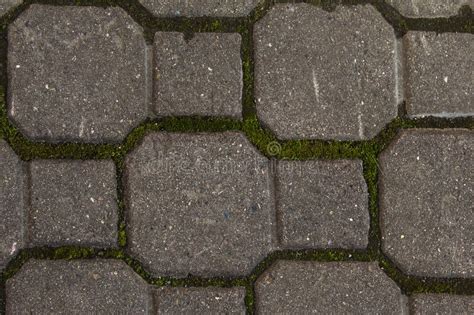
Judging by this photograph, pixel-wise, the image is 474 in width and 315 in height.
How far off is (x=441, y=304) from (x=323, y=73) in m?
0.74

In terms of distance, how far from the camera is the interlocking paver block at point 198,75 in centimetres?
180

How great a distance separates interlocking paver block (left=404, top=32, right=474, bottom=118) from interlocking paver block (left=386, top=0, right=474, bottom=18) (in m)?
0.06

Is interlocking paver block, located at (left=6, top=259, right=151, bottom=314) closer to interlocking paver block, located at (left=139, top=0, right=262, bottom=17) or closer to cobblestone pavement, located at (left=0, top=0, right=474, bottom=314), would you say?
cobblestone pavement, located at (left=0, top=0, right=474, bottom=314)

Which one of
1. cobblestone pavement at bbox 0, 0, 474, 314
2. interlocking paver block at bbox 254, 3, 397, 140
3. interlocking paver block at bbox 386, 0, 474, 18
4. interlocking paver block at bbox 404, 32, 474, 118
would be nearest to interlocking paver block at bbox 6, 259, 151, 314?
cobblestone pavement at bbox 0, 0, 474, 314

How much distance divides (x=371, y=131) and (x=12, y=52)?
40.9 inches

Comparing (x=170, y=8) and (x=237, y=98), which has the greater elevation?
(x=170, y=8)

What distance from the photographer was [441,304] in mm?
1829

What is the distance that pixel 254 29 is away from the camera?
1.84 meters

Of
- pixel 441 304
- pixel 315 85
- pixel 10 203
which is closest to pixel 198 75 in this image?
pixel 315 85

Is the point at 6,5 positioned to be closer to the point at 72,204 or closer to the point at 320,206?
the point at 72,204

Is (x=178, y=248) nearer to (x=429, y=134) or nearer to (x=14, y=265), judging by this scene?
(x=14, y=265)

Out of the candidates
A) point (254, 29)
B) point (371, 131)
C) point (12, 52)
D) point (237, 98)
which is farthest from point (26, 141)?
point (371, 131)

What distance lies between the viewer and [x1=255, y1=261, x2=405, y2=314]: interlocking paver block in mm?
1784

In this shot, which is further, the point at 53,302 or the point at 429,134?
the point at 429,134
